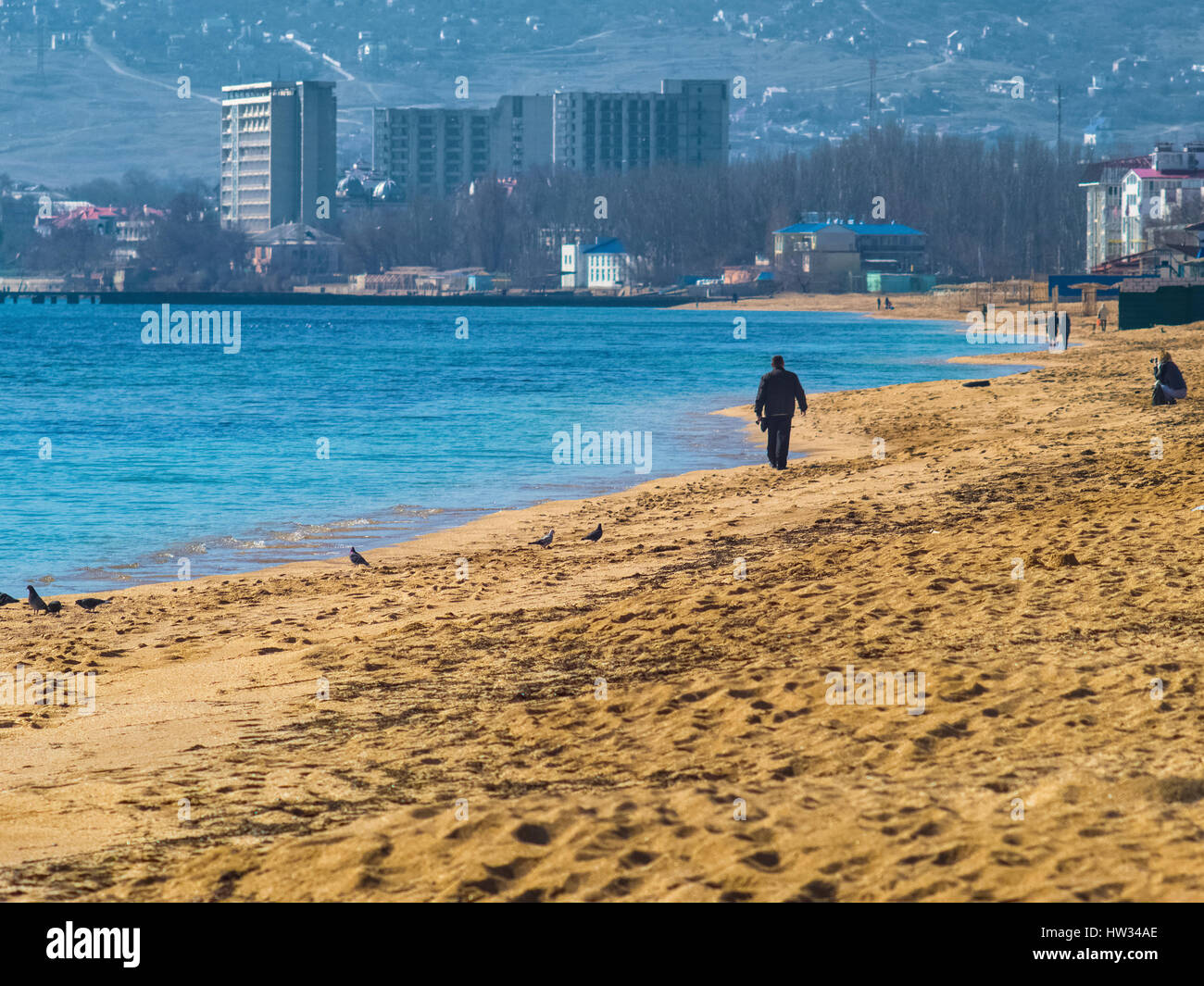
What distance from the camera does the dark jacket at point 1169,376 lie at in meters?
28.7

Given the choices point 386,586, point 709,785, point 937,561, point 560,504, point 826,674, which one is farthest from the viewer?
point 560,504

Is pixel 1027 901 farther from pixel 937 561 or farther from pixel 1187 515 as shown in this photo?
pixel 1187 515

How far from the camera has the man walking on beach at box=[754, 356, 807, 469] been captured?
22.5 metres

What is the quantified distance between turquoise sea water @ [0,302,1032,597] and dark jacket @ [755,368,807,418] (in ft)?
12.4

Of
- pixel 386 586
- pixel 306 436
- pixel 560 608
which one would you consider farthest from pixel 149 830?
pixel 306 436

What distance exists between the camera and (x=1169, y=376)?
28.8 m

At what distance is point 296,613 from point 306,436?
26.7 metres

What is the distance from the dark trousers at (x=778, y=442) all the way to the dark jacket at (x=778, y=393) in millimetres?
347

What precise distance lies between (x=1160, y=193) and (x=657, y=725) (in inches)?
5401

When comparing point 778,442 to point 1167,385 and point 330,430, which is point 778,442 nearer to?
point 1167,385

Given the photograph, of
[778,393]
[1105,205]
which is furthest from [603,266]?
[778,393]

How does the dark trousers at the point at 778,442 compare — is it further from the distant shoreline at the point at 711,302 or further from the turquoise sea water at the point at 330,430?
the distant shoreline at the point at 711,302

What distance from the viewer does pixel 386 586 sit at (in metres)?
15.9

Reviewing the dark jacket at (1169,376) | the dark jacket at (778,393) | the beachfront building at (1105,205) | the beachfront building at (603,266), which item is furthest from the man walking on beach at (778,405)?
the beachfront building at (603,266)
